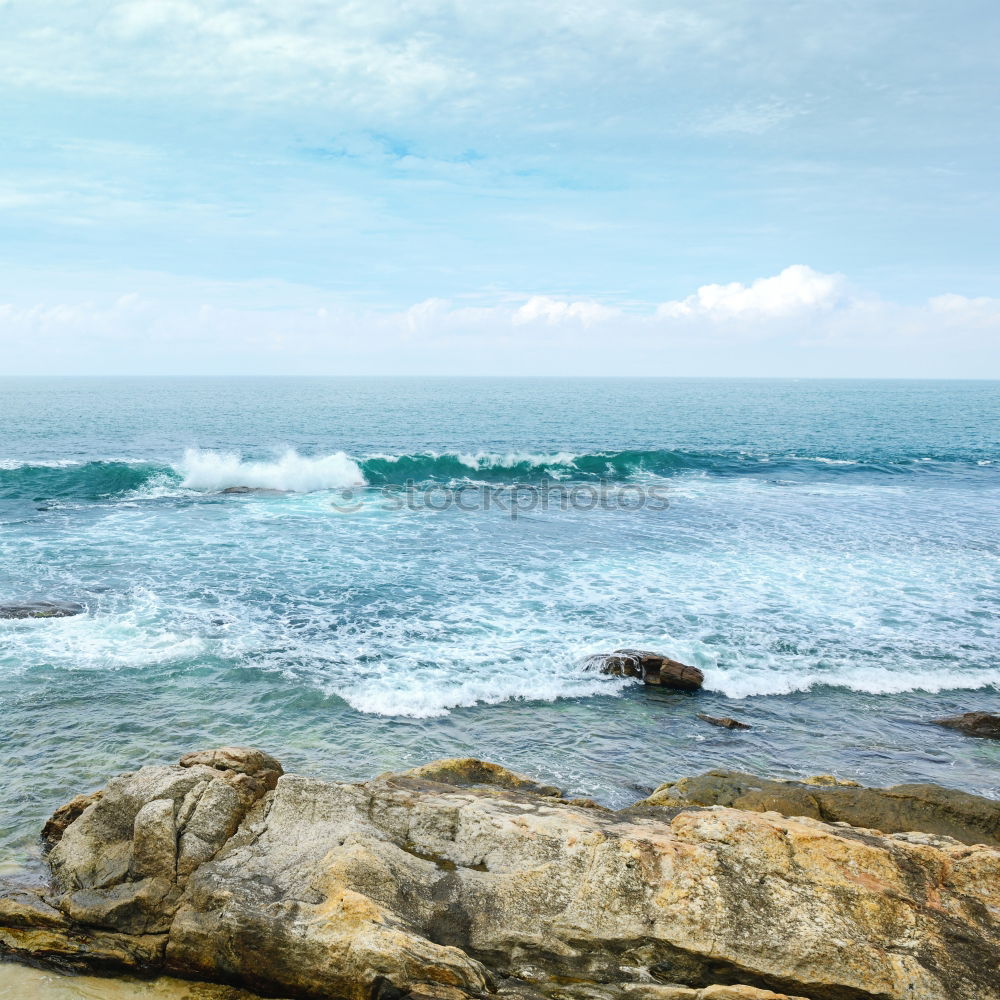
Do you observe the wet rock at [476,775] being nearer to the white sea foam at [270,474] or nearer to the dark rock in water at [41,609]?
the dark rock in water at [41,609]

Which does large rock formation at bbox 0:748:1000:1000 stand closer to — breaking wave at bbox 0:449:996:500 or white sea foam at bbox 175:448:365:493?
breaking wave at bbox 0:449:996:500

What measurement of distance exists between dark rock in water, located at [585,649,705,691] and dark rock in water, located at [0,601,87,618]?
12.3 m

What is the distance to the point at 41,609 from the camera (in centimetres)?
1716

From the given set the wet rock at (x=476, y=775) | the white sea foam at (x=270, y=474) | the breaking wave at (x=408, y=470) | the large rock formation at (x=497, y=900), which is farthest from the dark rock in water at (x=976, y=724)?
the white sea foam at (x=270, y=474)

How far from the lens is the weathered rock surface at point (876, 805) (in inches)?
315

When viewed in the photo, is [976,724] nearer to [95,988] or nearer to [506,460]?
[95,988]

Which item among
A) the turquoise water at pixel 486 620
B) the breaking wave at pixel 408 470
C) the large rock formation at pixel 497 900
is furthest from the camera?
the breaking wave at pixel 408 470

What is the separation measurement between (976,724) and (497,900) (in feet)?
36.5

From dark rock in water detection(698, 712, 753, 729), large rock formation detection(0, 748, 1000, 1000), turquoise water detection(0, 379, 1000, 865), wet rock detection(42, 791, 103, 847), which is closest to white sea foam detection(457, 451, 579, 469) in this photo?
turquoise water detection(0, 379, 1000, 865)

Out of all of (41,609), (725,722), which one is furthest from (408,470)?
(725,722)

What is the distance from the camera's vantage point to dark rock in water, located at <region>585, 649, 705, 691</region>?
14.6 m

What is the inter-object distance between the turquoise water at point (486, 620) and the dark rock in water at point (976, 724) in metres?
0.49

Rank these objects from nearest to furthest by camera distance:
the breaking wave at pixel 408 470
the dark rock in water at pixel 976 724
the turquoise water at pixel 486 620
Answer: the turquoise water at pixel 486 620 < the dark rock in water at pixel 976 724 < the breaking wave at pixel 408 470

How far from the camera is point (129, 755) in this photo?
11047 millimetres
